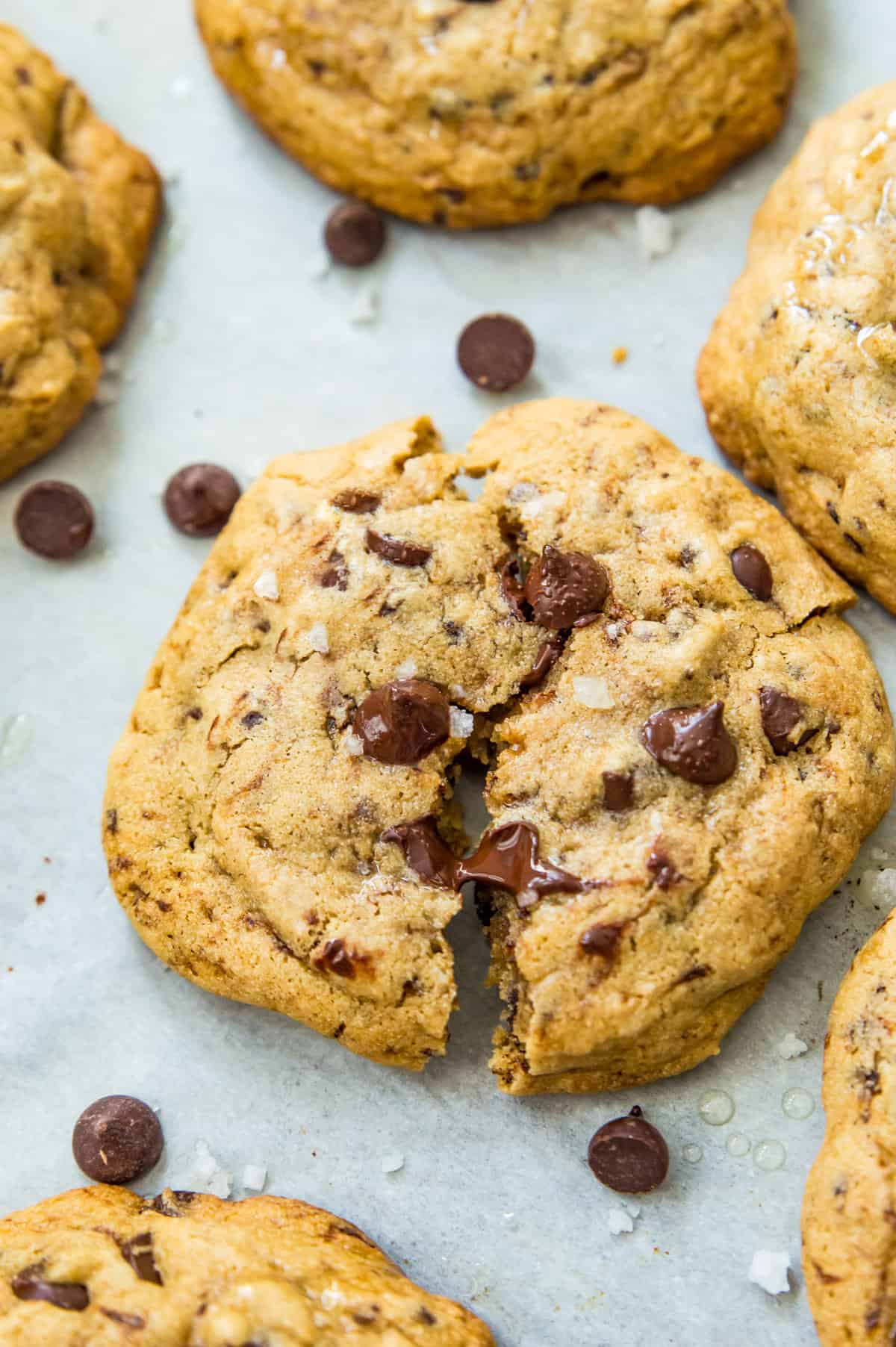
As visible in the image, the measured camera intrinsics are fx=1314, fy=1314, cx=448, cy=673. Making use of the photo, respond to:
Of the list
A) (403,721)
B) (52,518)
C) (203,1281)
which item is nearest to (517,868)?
(403,721)

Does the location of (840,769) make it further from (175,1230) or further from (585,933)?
(175,1230)

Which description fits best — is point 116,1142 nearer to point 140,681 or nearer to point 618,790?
point 140,681

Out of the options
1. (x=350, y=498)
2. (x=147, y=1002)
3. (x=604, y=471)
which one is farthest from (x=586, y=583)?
(x=147, y=1002)

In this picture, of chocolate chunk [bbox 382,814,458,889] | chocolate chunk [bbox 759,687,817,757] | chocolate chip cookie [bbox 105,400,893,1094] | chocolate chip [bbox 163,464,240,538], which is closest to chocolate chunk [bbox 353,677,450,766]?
chocolate chip cookie [bbox 105,400,893,1094]

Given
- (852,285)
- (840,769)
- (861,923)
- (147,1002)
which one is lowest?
(147,1002)

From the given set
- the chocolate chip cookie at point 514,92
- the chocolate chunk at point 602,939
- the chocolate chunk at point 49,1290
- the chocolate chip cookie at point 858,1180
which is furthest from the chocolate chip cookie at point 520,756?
the chocolate chip cookie at point 514,92

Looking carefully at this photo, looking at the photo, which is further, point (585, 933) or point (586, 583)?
point (586, 583)

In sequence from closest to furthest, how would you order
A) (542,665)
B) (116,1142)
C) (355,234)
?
(542,665)
(116,1142)
(355,234)
